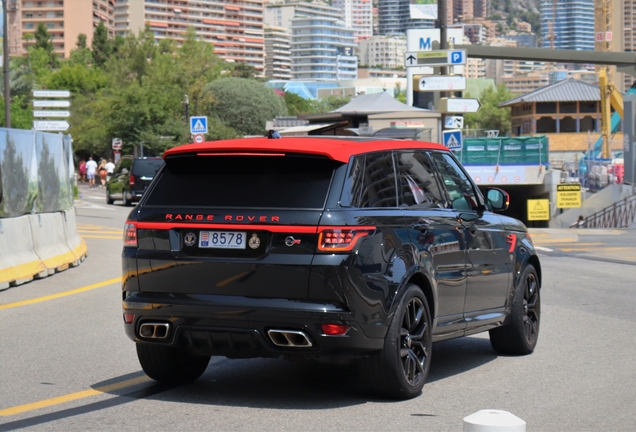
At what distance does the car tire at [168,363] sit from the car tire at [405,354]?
141cm

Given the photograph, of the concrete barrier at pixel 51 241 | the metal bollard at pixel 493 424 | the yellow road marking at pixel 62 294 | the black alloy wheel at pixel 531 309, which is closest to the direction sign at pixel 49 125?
the concrete barrier at pixel 51 241

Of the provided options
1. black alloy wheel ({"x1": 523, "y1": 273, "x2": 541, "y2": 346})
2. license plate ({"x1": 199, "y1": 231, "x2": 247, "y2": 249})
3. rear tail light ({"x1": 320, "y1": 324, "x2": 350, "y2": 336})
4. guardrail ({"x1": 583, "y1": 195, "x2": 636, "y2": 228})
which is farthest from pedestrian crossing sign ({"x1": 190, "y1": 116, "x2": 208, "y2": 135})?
rear tail light ({"x1": 320, "y1": 324, "x2": 350, "y2": 336})

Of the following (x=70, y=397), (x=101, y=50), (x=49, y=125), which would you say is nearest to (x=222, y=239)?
(x=70, y=397)

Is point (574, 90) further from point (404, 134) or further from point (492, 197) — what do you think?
point (492, 197)

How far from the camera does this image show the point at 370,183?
6871mm

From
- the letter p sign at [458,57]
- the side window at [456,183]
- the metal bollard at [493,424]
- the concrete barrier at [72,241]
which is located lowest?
the concrete barrier at [72,241]

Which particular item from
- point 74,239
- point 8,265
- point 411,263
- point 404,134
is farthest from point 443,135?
point 411,263

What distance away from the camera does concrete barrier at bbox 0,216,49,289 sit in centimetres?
1438

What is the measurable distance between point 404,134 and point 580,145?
304 ft

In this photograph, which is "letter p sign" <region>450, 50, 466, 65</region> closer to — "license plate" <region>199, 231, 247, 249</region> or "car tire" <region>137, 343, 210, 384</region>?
"car tire" <region>137, 343, 210, 384</region>

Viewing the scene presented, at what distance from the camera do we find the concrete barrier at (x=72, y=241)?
58.1ft

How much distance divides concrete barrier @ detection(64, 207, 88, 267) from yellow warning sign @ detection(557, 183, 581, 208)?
21.2 m

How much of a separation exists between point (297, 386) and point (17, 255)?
28.3 ft

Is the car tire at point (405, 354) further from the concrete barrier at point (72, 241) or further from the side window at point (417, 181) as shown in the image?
the concrete barrier at point (72, 241)
